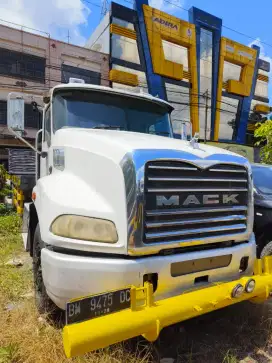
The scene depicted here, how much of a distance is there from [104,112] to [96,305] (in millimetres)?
2529

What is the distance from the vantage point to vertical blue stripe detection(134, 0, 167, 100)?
2250cm

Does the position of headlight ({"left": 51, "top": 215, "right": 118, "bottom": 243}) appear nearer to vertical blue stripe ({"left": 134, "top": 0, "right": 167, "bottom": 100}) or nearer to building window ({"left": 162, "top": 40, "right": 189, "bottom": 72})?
vertical blue stripe ({"left": 134, "top": 0, "right": 167, "bottom": 100})

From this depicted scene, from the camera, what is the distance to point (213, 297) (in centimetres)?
255

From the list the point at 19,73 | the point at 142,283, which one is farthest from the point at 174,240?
the point at 19,73

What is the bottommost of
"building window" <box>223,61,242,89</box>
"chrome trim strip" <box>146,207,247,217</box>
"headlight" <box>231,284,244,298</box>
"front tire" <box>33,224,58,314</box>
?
"front tire" <box>33,224,58,314</box>

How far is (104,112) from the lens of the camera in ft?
13.2

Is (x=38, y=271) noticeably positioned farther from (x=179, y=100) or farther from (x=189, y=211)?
(x=179, y=100)

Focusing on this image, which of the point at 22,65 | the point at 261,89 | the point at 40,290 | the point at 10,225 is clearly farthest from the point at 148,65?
the point at 40,290

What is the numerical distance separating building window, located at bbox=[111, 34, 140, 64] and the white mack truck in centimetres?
2106

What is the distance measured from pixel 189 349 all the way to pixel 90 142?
6.88ft

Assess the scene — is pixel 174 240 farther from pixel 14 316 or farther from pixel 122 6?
pixel 122 6

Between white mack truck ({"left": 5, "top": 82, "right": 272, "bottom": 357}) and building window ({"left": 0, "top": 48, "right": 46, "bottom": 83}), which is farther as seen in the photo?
building window ({"left": 0, "top": 48, "right": 46, "bottom": 83})

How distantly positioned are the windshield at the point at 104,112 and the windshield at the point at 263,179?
6.03 feet

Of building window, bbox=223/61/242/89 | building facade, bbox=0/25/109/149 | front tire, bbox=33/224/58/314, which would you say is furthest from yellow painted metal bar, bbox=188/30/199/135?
front tire, bbox=33/224/58/314
